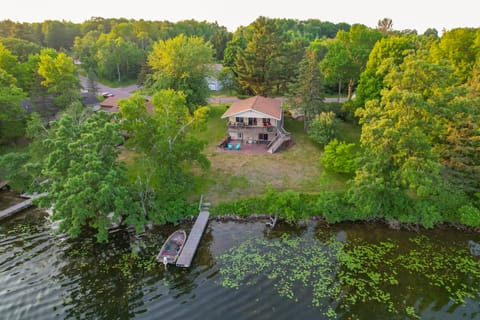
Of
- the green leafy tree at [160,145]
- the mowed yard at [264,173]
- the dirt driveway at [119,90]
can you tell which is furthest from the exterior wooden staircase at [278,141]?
the dirt driveway at [119,90]

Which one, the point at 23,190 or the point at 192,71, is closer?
the point at 23,190

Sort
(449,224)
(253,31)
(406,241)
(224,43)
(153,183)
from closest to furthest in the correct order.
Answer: (406,241)
(449,224)
(153,183)
(253,31)
(224,43)

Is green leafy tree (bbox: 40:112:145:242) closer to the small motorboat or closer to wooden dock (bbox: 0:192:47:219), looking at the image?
the small motorboat

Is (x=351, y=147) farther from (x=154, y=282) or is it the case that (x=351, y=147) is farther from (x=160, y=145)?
(x=154, y=282)

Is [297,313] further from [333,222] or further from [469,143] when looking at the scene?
[469,143]

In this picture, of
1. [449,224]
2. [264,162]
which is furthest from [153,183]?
[449,224]

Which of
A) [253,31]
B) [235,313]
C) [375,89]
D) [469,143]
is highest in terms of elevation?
[253,31]
